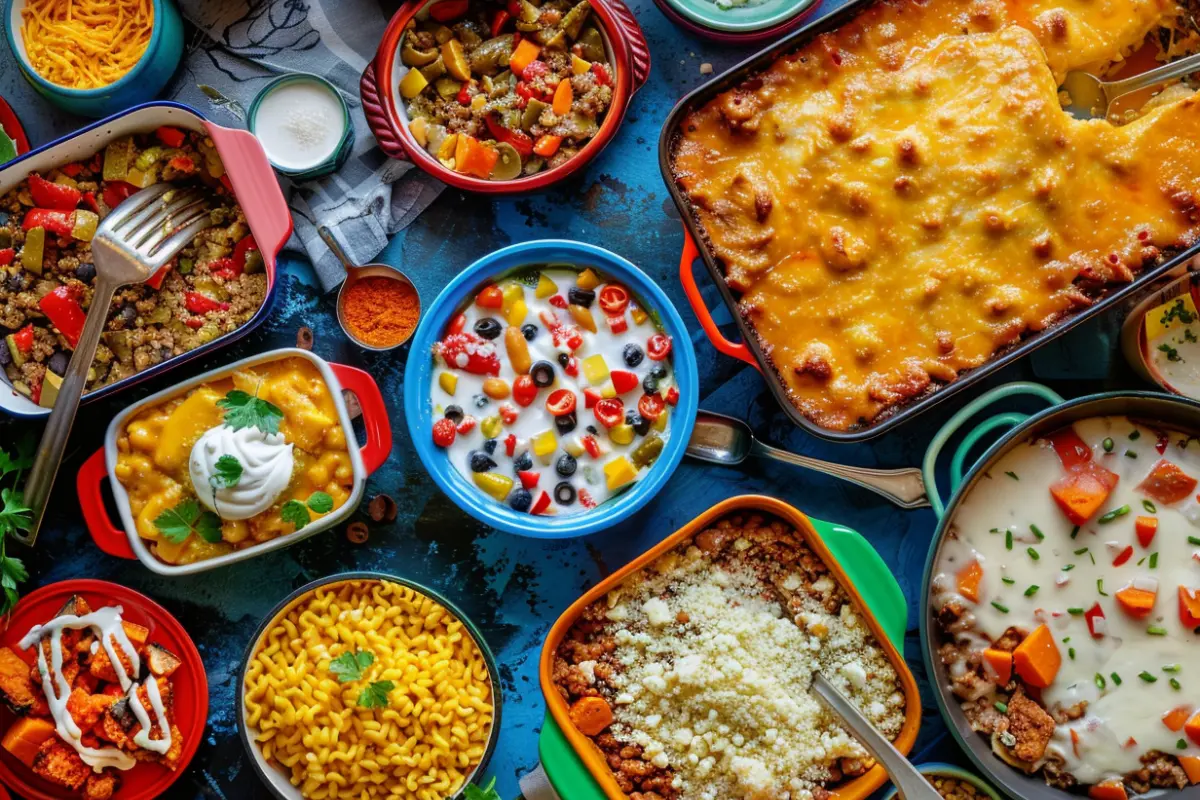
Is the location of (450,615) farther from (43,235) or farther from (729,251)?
(43,235)

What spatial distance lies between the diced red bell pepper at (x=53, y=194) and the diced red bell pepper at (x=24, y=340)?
1.45 ft

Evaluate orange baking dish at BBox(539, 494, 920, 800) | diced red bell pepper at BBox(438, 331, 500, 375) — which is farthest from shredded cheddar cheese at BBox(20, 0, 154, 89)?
orange baking dish at BBox(539, 494, 920, 800)

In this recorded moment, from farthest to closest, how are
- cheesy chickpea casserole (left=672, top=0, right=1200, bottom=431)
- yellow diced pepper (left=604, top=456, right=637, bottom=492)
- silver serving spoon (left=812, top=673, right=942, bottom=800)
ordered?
1. yellow diced pepper (left=604, top=456, right=637, bottom=492)
2. cheesy chickpea casserole (left=672, top=0, right=1200, bottom=431)
3. silver serving spoon (left=812, top=673, right=942, bottom=800)

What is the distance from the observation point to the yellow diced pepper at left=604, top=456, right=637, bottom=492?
350 centimetres

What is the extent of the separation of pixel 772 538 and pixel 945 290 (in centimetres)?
99

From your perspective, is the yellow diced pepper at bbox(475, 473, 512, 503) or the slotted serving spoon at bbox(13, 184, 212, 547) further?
the yellow diced pepper at bbox(475, 473, 512, 503)

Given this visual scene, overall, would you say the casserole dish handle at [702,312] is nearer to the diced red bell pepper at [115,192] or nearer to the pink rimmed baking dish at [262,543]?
the pink rimmed baking dish at [262,543]

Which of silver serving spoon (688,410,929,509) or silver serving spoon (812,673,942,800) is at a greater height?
silver serving spoon (688,410,929,509)

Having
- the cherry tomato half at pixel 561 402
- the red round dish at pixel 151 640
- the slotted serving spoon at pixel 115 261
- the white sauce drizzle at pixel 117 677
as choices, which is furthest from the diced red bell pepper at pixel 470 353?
the white sauce drizzle at pixel 117 677

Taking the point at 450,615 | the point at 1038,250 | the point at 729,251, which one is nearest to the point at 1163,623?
the point at 1038,250

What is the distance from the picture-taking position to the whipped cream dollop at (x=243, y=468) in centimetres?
334

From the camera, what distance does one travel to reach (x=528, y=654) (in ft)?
12.0

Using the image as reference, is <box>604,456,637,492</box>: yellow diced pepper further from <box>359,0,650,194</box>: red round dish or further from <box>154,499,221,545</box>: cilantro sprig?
<box>154,499,221,545</box>: cilantro sprig

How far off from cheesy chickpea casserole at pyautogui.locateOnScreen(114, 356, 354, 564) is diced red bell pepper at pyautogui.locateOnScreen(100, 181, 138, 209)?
2.45ft
